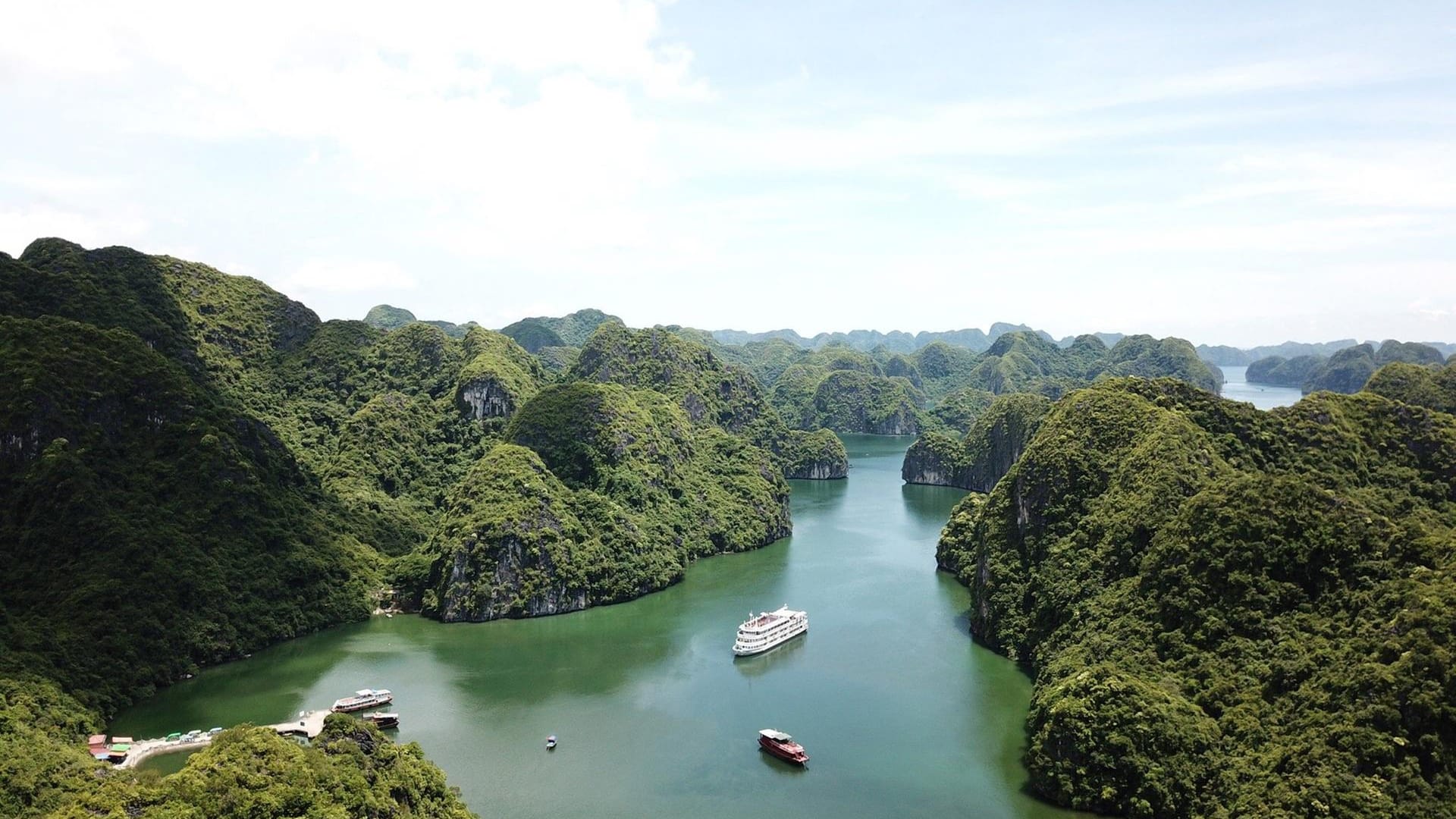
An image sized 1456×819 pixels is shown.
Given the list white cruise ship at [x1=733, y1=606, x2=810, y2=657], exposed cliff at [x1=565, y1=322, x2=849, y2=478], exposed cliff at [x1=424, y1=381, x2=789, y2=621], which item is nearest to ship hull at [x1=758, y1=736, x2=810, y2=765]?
white cruise ship at [x1=733, y1=606, x2=810, y2=657]

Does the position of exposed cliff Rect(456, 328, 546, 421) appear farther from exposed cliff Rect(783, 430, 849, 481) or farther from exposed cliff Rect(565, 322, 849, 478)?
exposed cliff Rect(783, 430, 849, 481)

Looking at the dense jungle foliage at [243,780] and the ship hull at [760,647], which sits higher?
the dense jungle foliage at [243,780]

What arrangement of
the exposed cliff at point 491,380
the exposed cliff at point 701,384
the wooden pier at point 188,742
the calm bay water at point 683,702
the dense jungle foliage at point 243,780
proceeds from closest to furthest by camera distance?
the dense jungle foliage at point 243,780, the calm bay water at point 683,702, the wooden pier at point 188,742, the exposed cliff at point 491,380, the exposed cliff at point 701,384

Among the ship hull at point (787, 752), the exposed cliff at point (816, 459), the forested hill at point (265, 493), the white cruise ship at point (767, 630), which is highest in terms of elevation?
the forested hill at point (265, 493)

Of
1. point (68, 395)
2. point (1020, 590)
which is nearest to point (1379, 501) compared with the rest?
point (1020, 590)

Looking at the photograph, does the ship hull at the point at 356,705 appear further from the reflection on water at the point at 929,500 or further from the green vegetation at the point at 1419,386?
the green vegetation at the point at 1419,386

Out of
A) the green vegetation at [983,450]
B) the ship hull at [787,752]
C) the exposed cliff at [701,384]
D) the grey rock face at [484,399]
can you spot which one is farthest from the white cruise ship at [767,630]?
the exposed cliff at [701,384]
